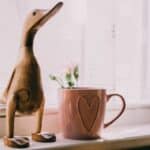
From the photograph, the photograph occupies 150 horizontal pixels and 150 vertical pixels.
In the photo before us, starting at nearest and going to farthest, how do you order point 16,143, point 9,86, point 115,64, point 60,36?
point 16,143 → point 9,86 → point 60,36 → point 115,64

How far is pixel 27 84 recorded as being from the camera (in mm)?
1102

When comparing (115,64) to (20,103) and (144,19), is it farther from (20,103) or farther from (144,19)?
(20,103)

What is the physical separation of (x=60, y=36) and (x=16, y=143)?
1.64 feet

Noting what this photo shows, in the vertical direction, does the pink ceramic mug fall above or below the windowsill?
above

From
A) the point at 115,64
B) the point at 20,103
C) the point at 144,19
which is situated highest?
the point at 144,19

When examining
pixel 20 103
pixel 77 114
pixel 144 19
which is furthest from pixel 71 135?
pixel 144 19

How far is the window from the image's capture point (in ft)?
4.36

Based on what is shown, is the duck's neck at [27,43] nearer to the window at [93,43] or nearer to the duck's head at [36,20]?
the duck's head at [36,20]

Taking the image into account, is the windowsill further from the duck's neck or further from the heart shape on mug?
the duck's neck

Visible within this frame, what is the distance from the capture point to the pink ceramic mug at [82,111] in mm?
1151

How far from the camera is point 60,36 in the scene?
4.66 ft

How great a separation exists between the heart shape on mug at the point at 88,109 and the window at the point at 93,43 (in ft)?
0.80

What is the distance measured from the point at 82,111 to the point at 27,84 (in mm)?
163

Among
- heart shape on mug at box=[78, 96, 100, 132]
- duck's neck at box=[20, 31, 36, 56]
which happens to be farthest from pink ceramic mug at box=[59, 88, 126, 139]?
duck's neck at box=[20, 31, 36, 56]
